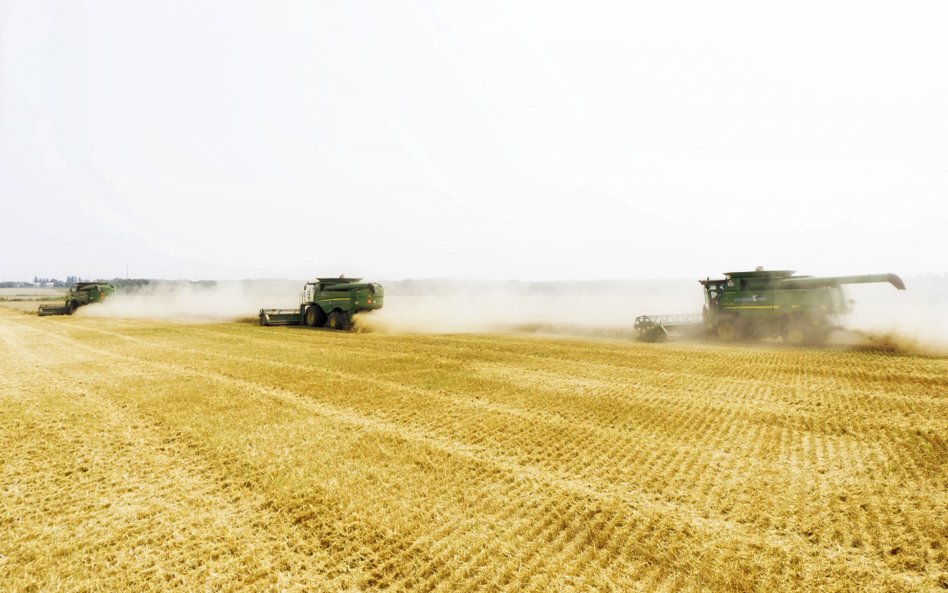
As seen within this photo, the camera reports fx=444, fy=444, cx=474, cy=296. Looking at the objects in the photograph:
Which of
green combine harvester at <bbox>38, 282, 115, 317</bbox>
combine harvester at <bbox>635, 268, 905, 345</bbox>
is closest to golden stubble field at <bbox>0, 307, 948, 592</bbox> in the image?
combine harvester at <bbox>635, 268, 905, 345</bbox>

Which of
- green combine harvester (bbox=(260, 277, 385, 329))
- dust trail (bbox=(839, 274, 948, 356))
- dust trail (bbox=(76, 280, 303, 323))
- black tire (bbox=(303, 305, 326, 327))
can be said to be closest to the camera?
dust trail (bbox=(839, 274, 948, 356))

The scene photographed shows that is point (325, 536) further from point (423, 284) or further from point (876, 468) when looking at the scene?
point (423, 284)

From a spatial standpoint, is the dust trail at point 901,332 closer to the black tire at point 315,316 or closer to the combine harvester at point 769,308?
the combine harvester at point 769,308

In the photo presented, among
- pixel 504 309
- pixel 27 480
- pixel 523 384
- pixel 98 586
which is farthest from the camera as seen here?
pixel 504 309

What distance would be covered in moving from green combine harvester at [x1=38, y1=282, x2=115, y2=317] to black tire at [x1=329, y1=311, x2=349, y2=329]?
26.8m

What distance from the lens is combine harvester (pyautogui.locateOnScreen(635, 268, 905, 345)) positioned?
19094 millimetres

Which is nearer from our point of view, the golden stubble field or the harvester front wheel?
the golden stubble field

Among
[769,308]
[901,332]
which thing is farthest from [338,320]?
[901,332]

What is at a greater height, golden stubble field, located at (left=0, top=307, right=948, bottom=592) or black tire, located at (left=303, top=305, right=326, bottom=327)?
black tire, located at (left=303, top=305, right=326, bottom=327)

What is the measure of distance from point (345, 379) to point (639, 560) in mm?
9280

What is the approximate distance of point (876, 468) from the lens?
624cm

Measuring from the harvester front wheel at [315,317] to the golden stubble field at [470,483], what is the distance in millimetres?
15048

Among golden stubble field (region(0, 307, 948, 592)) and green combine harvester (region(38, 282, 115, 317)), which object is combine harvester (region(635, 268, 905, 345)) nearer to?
golden stubble field (region(0, 307, 948, 592))

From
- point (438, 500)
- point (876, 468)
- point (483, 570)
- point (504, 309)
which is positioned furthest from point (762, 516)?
point (504, 309)
